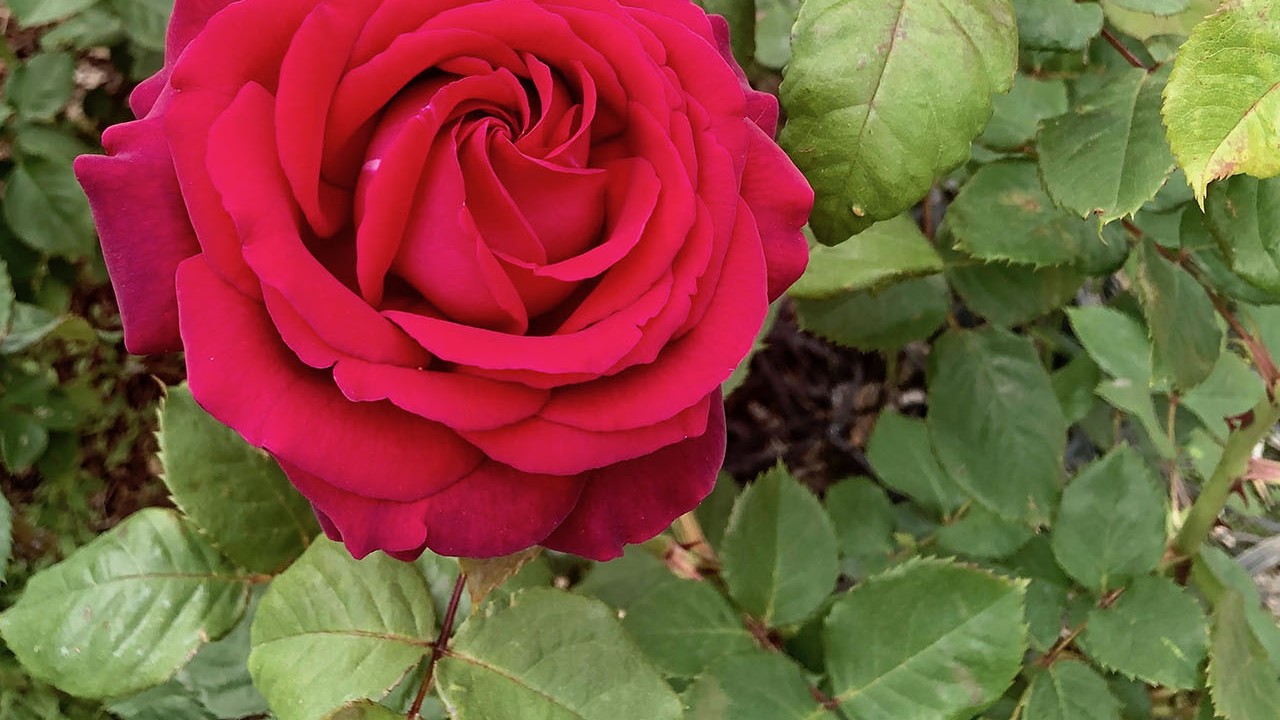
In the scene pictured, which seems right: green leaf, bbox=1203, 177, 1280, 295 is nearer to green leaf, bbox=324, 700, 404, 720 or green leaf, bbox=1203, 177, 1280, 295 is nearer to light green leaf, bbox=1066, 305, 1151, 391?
light green leaf, bbox=1066, 305, 1151, 391

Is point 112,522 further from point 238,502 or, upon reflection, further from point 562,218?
point 562,218

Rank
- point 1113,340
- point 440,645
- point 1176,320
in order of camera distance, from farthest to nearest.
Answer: point 1113,340 → point 1176,320 → point 440,645

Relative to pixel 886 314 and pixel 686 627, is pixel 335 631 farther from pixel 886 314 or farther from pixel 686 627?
pixel 886 314

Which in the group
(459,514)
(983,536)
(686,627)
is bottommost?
(983,536)

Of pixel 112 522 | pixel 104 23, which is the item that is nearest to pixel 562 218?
pixel 104 23

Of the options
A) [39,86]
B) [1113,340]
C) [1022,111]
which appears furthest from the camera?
[39,86]

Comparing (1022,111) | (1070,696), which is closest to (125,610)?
(1070,696)

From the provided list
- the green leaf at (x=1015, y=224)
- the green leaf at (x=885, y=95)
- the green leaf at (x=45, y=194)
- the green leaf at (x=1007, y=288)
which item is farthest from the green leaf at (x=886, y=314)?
the green leaf at (x=45, y=194)

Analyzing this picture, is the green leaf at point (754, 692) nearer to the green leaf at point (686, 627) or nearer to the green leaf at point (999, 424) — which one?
the green leaf at point (686, 627)
